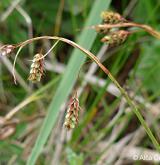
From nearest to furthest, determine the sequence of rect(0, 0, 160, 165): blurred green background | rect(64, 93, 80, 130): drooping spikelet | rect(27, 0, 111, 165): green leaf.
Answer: rect(64, 93, 80, 130): drooping spikelet < rect(27, 0, 111, 165): green leaf < rect(0, 0, 160, 165): blurred green background

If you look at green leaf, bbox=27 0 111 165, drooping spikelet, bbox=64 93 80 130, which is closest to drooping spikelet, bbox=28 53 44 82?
drooping spikelet, bbox=64 93 80 130

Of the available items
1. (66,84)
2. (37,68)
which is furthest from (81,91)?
(37,68)

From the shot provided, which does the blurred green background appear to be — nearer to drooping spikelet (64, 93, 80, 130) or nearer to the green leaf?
the green leaf

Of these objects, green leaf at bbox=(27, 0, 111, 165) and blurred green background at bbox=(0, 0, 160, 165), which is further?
blurred green background at bbox=(0, 0, 160, 165)

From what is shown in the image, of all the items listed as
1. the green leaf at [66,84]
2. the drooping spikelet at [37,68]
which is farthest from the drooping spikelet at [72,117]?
the green leaf at [66,84]

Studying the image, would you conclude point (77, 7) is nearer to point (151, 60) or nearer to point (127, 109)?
point (151, 60)

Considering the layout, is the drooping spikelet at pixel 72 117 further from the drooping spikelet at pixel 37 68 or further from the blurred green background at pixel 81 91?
the blurred green background at pixel 81 91

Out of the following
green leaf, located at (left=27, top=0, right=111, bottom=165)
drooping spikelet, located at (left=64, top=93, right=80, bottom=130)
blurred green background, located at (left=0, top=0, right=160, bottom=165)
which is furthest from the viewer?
blurred green background, located at (left=0, top=0, right=160, bottom=165)

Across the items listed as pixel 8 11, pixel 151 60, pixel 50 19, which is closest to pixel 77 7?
pixel 50 19

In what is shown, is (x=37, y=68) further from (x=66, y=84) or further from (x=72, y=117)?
(x=66, y=84)
